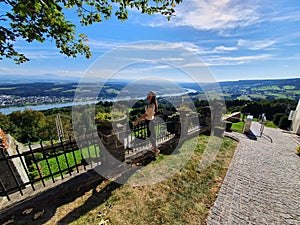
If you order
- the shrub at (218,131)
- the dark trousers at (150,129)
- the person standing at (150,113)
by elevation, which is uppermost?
the person standing at (150,113)

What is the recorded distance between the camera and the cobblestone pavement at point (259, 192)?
296cm

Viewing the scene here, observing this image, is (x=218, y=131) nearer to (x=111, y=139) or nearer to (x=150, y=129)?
(x=150, y=129)

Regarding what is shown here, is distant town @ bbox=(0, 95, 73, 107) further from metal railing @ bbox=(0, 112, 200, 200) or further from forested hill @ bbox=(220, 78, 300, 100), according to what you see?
forested hill @ bbox=(220, 78, 300, 100)

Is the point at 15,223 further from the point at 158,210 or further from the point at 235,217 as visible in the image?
the point at 235,217

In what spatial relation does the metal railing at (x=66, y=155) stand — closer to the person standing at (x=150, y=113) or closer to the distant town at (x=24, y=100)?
the person standing at (x=150, y=113)

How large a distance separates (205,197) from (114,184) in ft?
8.16

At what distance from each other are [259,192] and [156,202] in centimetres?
286

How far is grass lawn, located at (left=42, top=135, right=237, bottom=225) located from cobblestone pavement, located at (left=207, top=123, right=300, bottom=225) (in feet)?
0.92

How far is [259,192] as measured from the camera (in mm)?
3719

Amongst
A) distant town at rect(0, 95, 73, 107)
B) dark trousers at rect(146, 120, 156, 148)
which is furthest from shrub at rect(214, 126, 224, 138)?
distant town at rect(0, 95, 73, 107)

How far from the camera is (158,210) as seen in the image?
309 centimetres

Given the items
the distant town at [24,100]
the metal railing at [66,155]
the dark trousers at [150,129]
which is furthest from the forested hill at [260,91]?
the distant town at [24,100]

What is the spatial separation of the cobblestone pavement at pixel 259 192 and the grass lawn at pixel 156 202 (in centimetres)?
28

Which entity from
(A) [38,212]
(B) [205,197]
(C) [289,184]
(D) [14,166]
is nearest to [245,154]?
(C) [289,184]
